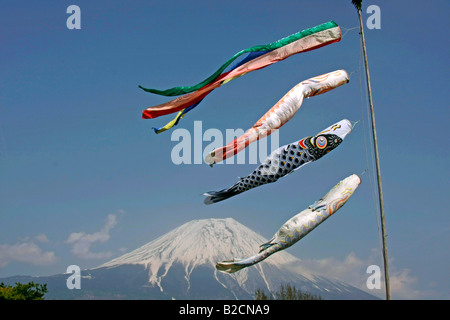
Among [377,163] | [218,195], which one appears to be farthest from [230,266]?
[377,163]

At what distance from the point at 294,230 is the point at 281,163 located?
177 cm

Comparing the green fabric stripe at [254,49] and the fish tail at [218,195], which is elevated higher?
the green fabric stripe at [254,49]

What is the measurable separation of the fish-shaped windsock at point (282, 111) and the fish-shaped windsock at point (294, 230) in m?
2.23

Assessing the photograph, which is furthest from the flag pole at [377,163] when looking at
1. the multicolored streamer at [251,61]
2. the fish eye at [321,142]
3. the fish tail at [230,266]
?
the fish tail at [230,266]

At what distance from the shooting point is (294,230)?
12516 mm

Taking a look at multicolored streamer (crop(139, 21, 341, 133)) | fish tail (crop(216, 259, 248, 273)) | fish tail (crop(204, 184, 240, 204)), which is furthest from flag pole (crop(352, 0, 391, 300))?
fish tail (crop(204, 184, 240, 204))

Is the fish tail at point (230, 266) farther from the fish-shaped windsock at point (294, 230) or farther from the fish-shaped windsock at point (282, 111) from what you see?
the fish-shaped windsock at point (282, 111)

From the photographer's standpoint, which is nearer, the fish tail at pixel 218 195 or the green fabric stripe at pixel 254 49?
the fish tail at pixel 218 195

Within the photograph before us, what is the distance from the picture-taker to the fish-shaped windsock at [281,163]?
1323cm
